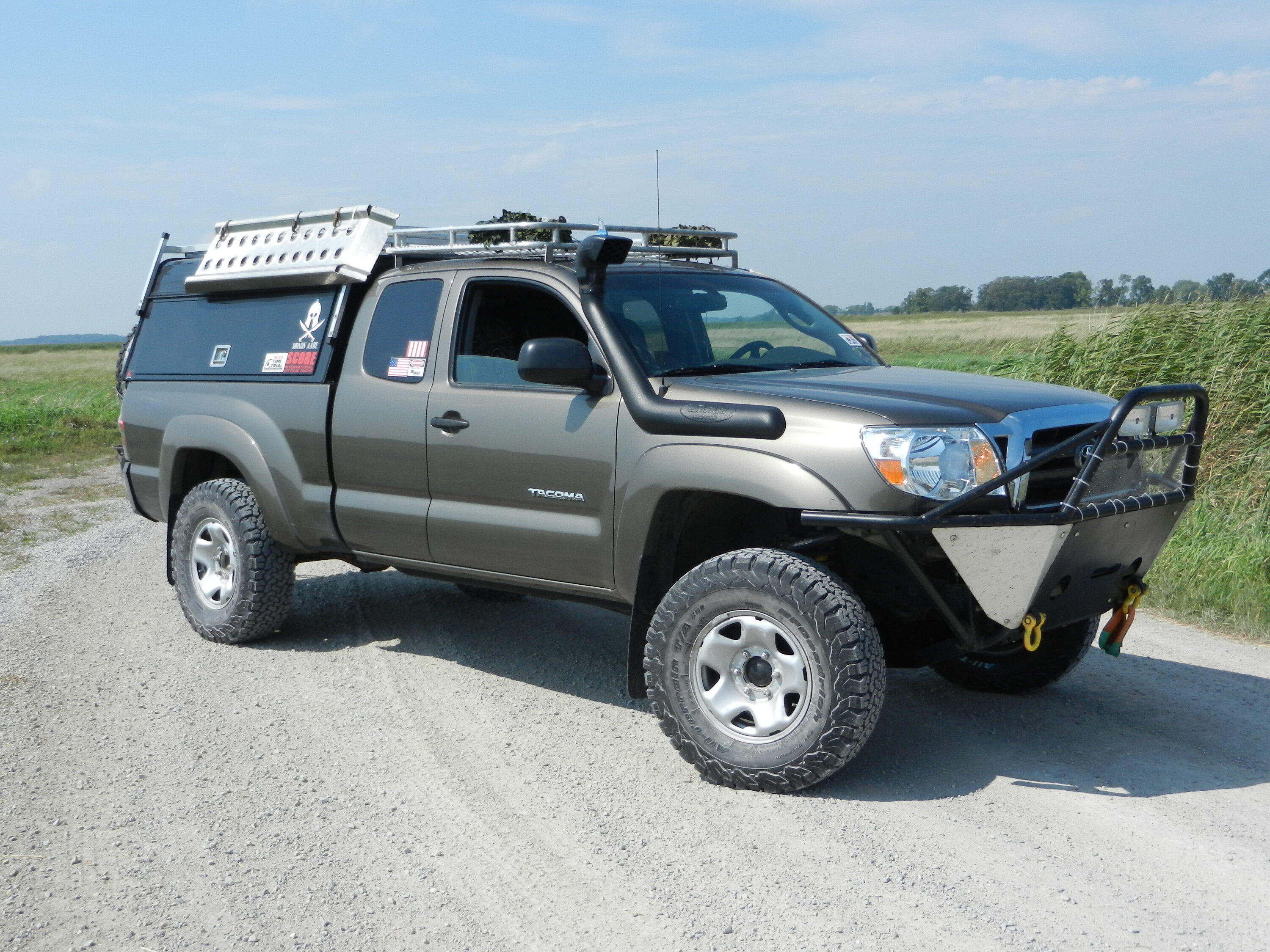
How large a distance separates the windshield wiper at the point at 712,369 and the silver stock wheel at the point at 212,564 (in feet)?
10.3

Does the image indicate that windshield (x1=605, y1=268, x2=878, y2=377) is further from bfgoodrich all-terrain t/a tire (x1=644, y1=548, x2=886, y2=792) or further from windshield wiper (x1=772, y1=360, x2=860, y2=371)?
bfgoodrich all-terrain t/a tire (x1=644, y1=548, x2=886, y2=792)

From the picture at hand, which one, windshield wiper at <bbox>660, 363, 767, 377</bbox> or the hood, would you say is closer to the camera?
the hood

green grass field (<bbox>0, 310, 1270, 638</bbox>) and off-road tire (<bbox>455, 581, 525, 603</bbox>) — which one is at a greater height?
green grass field (<bbox>0, 310, 1270, 638</bbox>)

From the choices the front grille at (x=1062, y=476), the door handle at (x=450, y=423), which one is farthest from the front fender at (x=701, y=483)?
the door handle at (x=450, y=423)

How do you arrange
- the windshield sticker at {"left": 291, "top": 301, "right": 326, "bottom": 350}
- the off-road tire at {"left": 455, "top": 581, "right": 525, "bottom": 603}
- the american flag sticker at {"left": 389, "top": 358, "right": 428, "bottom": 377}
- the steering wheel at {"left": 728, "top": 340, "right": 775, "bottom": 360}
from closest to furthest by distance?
the steering wheel at {"left": 728, "top": 340, "right": 775, "bottom": 360}, the american flag sticker at {"left": 389, "top": 358, "right": 428, "bottom": 377}, the windshield sticker at {"left": 291, "top": 301, "right": 326, "bottom": 350}, the off-road tire at {"left": 455, "top": 581, "right": 525, "bottom": 603}

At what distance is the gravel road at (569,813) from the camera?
3449 millimetres

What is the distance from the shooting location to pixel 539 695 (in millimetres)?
5801

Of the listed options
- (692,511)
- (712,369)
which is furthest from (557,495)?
(712,369)

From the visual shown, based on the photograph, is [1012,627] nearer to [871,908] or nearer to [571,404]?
[871,908]

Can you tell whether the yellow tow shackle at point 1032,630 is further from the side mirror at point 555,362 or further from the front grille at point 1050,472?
the side mirror at point 555,362

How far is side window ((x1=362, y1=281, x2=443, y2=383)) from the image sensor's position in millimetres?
5820

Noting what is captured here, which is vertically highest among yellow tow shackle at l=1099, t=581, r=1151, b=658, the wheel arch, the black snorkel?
the black snorkel

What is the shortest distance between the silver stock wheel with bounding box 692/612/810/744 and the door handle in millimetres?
1624

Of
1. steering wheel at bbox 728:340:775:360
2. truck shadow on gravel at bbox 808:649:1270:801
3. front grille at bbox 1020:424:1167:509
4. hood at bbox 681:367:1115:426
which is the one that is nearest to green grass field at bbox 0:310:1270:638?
truck shadow on gravel at bbox 808:649:1270:801
